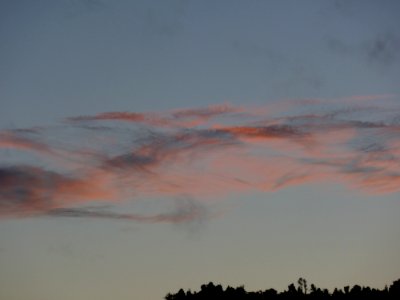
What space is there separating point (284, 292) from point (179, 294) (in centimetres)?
2417

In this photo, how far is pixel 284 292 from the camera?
524 ft

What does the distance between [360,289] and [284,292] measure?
18340mm

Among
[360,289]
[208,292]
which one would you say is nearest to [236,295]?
[208,292]

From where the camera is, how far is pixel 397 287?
471ft

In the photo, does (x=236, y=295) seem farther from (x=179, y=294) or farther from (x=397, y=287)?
(x=397, y=287)

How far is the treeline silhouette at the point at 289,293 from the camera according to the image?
14562 cm

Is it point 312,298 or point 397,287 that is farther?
point 312,298

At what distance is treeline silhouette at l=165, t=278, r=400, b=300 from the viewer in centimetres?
14562

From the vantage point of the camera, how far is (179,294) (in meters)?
161

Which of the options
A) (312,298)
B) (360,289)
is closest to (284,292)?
(312,298)

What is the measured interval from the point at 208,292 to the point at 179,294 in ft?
22.4

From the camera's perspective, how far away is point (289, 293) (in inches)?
6220

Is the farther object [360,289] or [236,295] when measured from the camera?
[236,295]

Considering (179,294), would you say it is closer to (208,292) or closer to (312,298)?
(208,292)
